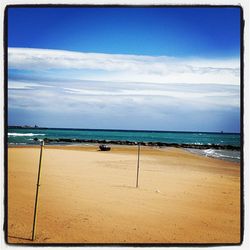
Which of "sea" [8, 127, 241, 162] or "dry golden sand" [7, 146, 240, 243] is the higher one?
"sea" [8, 127, 241, 162]

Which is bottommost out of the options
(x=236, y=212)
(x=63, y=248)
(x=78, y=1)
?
(x=63, y=248)

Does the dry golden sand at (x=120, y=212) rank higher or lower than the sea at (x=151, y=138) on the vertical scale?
lower

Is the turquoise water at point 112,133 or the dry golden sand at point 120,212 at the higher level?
the turquoise water at point 112,133

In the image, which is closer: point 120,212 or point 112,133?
point 120,212

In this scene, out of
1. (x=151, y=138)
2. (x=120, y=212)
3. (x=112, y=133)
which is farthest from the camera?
(x=151, y=138)

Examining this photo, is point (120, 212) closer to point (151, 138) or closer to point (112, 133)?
point (112, 133)

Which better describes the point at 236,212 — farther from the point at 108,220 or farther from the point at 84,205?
the point at 84,205

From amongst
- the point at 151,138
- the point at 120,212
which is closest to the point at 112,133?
the point at 151,138

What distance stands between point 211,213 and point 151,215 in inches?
28.1

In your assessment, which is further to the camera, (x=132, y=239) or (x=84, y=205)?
(x=84, y=205)

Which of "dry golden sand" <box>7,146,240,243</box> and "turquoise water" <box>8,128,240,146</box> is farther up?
"turquoise water" <box>8,128,240,146</box>

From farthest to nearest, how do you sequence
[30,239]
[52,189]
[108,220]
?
[52,189], [108,220], [30,239]

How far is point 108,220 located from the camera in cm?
407
